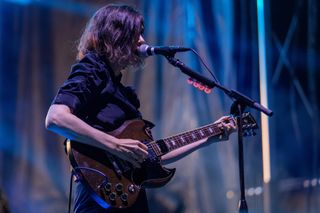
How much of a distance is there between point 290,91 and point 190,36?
0.90 m

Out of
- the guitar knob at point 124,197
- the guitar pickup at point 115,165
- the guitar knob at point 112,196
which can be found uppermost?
the guitar pickup at point 115,165

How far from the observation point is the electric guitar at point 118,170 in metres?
1.90

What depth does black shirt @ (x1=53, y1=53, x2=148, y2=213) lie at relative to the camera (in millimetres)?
1926

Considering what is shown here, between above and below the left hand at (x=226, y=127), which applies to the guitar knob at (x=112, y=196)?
below

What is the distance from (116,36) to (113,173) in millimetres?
580

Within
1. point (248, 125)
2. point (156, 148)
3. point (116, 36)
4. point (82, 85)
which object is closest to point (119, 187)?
point (156, 148)

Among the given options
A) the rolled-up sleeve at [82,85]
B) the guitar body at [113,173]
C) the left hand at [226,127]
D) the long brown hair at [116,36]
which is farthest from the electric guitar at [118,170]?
the left hand at [226,127]

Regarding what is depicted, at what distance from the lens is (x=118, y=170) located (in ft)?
6.51

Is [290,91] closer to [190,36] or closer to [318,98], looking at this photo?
[318,98]

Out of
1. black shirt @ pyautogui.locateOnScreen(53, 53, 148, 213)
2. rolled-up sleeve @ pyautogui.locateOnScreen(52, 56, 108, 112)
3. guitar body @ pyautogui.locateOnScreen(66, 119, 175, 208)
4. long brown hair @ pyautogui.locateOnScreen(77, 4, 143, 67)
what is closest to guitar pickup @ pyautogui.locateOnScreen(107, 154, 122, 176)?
guitar body @ pyautogui.locateOnScreen(66, 119, 175, 208)

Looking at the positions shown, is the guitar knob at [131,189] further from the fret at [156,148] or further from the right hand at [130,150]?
the fret at [156,148]

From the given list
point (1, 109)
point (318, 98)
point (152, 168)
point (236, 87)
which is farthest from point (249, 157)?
point (1, 109)

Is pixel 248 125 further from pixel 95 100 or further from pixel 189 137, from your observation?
pixel 95 100

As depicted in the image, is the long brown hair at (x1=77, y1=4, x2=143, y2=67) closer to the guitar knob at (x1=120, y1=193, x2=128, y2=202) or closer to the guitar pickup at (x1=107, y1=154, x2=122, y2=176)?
the guitar pickup at (x1=107, y1=154, x2=122, y2=176)
